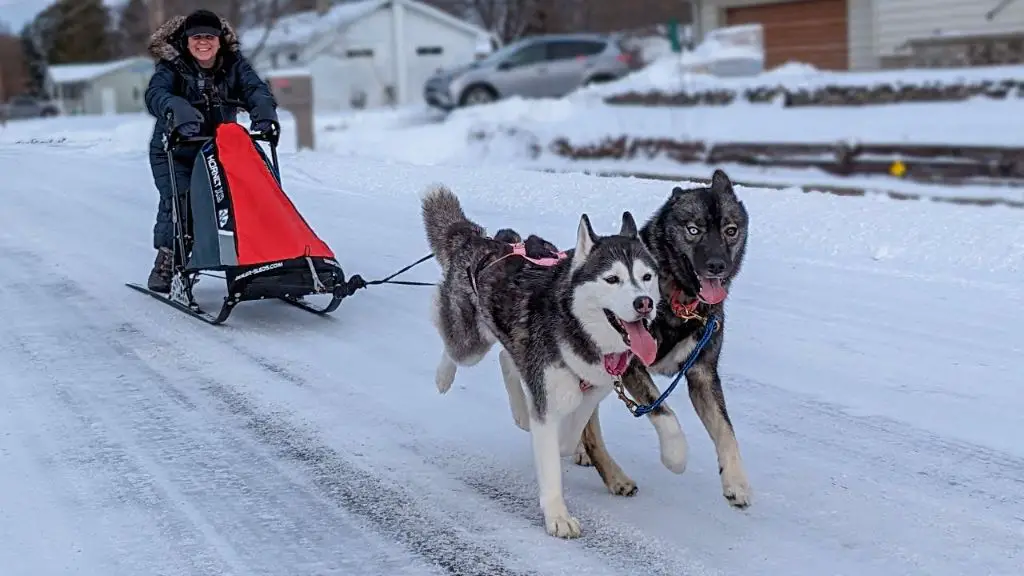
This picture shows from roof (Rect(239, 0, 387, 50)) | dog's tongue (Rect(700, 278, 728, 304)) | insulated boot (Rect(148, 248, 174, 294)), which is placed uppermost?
roof (Rect(239, 0, 387, 50))

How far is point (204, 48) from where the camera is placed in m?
7.41

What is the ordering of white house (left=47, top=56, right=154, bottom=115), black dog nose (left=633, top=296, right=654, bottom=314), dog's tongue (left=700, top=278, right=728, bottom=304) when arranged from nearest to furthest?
black dog nose (left=633, top=296, right=654, bottom=314) → dog's tongue (left=700, top=278, right=728, bottom=304) → white house (left=47, top=56, right=154, bottom=115)

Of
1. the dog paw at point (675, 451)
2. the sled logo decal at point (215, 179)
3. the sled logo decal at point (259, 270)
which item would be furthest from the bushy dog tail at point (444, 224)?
the sled logo decal at point (215, 179)

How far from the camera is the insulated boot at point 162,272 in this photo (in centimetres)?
793

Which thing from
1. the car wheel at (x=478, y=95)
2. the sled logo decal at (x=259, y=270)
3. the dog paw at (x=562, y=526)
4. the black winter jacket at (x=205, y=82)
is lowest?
the dog paw at (x=562, y=526)

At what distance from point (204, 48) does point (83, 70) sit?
2138 inches

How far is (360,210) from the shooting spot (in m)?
11.1

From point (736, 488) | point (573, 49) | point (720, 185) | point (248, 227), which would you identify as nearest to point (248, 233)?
point (248, 227)

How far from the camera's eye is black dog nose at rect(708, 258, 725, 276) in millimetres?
4383

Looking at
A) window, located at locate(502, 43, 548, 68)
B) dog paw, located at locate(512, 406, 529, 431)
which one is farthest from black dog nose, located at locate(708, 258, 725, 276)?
window, located at locate(502, 43, 548, 68)

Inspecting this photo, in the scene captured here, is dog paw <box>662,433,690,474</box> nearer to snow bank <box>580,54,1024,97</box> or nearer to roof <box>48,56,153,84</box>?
snow bank <box>580,54,1024,97</box>

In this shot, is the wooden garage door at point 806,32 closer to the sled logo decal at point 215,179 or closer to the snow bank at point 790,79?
the snow bank at point 790,79

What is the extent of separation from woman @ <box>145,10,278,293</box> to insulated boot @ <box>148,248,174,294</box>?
63 cm

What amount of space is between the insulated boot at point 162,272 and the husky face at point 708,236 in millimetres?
4379
